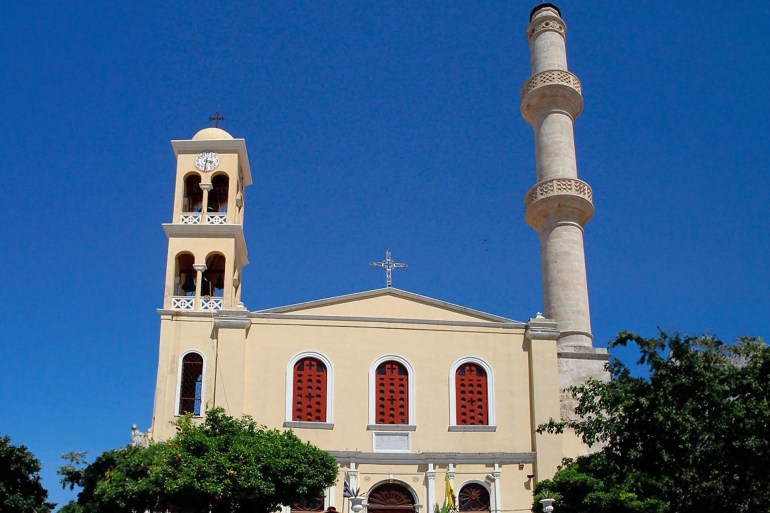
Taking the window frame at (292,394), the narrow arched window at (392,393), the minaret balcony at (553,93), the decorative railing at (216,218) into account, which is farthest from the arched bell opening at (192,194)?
the minaret balcony at (553,93)

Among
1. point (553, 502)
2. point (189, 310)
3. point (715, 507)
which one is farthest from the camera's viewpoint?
point (189, 310)

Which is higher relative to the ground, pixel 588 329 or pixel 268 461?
pixel 588 329

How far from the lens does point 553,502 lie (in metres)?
22.9

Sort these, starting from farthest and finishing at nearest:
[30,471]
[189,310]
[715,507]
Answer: [189,310]
[30,471]
[715,507]

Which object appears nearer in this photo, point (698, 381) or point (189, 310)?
point (698, 381)

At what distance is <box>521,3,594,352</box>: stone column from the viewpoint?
2964 centimetres

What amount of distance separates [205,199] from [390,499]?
11081 millimetres

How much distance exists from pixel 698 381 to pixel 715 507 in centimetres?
280

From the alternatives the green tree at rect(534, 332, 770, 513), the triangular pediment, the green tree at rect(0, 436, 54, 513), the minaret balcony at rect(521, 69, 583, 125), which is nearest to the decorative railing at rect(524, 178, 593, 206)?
the minaret balcony at rect(521, 69, 583, 125)

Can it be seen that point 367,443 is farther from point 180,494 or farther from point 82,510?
point 82,510

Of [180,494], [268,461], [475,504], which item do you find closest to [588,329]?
[475,504]

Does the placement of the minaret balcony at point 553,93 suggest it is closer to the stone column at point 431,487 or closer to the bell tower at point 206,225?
the bell tower at point 206,225

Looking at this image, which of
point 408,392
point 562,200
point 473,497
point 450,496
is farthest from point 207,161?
point 473,497

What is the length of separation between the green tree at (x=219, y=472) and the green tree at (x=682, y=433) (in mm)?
6620
